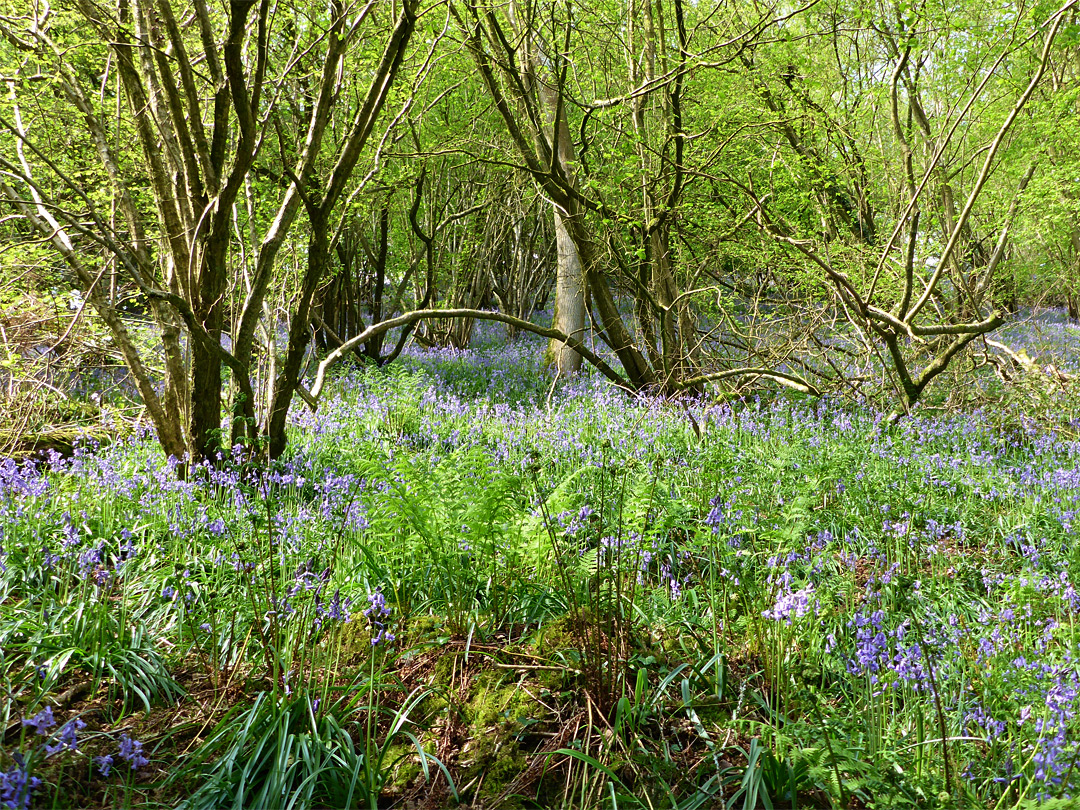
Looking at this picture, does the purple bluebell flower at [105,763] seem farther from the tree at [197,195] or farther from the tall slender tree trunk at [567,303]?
the tall slender tree trunk at [567,303]

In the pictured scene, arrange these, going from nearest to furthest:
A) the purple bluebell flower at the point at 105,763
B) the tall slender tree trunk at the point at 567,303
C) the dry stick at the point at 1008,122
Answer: the purple bluebell flower at the point at 105,763, the dry stick at the point at 1008,122, the tall slender tree trunk at the point at 567,303

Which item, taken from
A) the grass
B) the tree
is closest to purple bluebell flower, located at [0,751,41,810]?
the grass

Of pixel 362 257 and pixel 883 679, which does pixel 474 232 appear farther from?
pixel 883 679

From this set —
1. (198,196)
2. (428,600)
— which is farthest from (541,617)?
(198,196)

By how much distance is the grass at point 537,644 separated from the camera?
225 cm

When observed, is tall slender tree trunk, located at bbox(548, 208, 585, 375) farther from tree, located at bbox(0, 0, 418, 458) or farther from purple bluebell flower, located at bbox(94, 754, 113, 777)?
purple bluebell flower, located at bbox(94, 754, 113, 777)

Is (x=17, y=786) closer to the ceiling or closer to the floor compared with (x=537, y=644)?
closer to the ceiling

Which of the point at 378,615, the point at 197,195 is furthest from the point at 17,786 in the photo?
the point at 197,195

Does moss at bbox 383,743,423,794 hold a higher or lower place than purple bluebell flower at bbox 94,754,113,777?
lower

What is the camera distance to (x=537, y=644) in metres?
2.93

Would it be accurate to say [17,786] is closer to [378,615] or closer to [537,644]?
[378,615]

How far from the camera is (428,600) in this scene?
11.0 ft

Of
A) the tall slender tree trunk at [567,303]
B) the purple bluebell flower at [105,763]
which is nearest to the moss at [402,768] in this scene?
the purple bluebell flower at [105,763]

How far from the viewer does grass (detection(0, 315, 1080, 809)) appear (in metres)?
2.25
